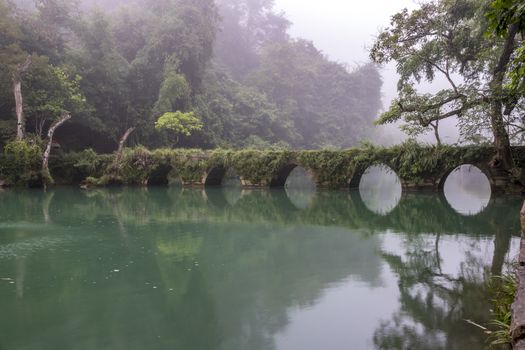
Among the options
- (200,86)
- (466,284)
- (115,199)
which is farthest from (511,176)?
(200,86)

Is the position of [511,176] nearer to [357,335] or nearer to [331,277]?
[331,277]

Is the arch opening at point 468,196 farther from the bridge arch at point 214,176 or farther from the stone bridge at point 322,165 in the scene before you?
the bridge arch at point 214,176

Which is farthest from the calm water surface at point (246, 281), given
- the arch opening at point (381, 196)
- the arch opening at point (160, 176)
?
the arch opening at point (160, 176)

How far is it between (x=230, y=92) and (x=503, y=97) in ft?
86.1

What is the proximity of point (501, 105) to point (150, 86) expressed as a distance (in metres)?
22.5

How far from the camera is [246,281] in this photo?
600 cm

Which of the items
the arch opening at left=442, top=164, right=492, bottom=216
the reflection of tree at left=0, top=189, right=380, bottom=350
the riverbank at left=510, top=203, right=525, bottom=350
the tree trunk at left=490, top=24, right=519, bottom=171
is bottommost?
the reflection of tree at left=0, top=189, right=380, bottom=350

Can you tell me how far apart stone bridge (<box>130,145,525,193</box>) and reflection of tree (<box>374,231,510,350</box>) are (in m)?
11.6

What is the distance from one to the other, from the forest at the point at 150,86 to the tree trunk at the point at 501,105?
16.3m

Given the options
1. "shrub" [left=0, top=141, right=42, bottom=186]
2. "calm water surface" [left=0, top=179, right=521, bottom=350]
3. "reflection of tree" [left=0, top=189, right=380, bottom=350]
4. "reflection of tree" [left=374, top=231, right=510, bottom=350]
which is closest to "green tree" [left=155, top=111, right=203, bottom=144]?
"shrub" [left=0, top=141, right=42, bottom=186]

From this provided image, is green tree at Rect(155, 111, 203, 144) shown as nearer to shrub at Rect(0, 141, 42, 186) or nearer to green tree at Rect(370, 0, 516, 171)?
shrub at Rect(0, 141, 42, 186)

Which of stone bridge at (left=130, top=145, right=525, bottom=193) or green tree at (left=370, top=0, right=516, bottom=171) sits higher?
green tree at (left=370, top=0, right=516, bottom=171)

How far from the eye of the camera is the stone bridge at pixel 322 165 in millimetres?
18141

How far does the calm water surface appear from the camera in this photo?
4.19 meters
